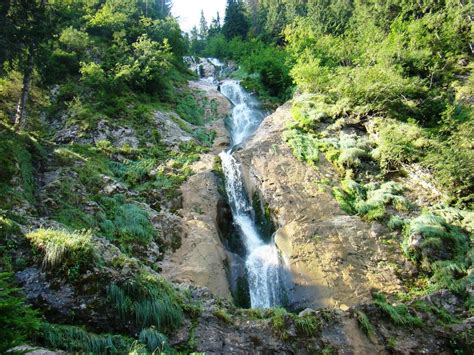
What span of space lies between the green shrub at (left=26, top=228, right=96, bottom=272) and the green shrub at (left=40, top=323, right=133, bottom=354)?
134 centimetres

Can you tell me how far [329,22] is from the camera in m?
38.1

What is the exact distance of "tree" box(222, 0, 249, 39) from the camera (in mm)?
54688

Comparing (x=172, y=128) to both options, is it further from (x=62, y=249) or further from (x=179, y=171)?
(x=62, y=249)

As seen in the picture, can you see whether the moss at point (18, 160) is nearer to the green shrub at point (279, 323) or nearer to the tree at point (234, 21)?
the green shrub at point (279, 323)

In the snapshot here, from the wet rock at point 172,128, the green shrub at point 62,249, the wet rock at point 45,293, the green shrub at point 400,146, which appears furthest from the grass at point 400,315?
the wet rock at point 172,128

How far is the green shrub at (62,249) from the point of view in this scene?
7473 millimetres

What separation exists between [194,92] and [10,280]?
25518 mm

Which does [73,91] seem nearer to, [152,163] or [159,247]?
[152,163]

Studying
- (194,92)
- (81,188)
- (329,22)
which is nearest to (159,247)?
(81,188)

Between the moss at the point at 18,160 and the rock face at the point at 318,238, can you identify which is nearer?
the moss at the point at 18,160

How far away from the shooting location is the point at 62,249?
753 centimetres

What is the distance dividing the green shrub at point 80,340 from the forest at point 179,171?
0.03 meters

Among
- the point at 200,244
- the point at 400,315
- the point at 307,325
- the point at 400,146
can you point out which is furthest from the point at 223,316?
the point at 400,146

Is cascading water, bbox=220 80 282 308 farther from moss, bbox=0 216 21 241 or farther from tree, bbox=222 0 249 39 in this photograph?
tree, bbox=222 0 249 39
